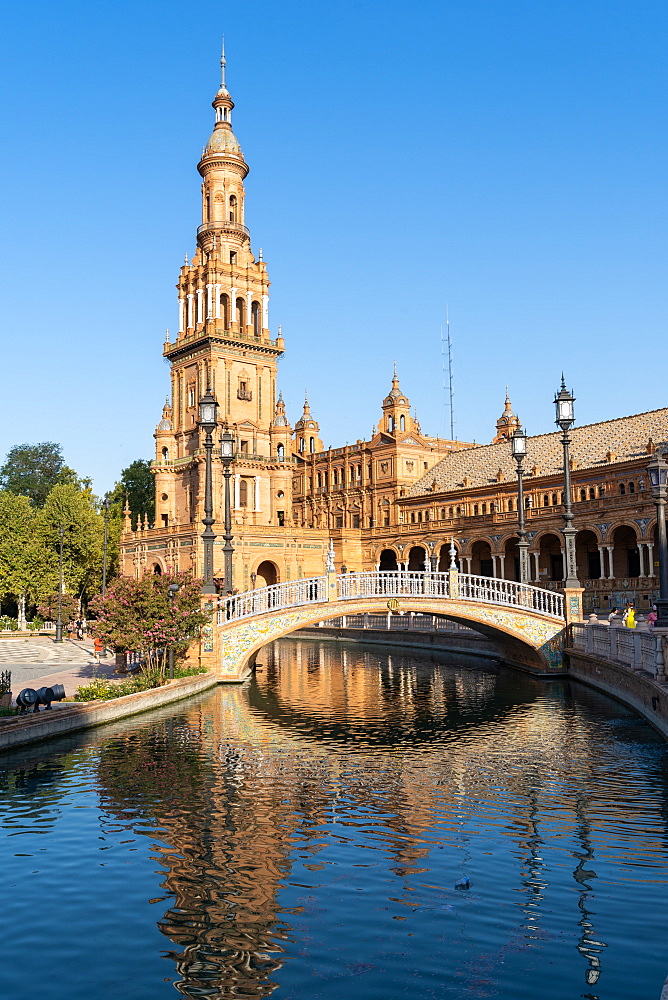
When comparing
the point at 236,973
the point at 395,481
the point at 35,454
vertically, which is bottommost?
the point at 236,973

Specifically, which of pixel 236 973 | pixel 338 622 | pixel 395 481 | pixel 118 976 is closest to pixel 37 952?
pixel 118 976

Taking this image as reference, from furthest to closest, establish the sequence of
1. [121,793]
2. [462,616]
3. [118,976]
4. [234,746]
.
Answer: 1. [462,616]
2. [234,746]
3. [121,793]
4. [118,976]

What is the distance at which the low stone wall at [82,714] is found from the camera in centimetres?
1806

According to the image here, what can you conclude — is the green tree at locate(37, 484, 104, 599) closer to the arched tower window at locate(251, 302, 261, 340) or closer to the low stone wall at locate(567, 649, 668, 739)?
the arched tower window at locate(251, 302, 261, 340)

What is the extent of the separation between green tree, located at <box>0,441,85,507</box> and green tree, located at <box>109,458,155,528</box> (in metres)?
9.47

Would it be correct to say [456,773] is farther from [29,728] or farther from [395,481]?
[395,481]

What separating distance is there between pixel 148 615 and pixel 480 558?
144 ft

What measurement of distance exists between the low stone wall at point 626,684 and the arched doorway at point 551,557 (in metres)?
29.5

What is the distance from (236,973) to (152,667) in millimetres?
20919

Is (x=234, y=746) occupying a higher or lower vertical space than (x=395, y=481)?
lower

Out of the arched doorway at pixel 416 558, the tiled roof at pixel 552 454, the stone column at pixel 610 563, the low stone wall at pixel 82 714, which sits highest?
the tiled roof at pixel 552 454

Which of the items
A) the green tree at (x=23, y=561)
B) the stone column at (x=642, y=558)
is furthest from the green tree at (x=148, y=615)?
the green tree at (x=23, y=561)

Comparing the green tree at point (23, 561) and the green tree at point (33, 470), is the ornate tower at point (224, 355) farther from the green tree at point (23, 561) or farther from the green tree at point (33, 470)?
the green tree at point (33, 470)

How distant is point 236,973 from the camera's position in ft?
27.6
